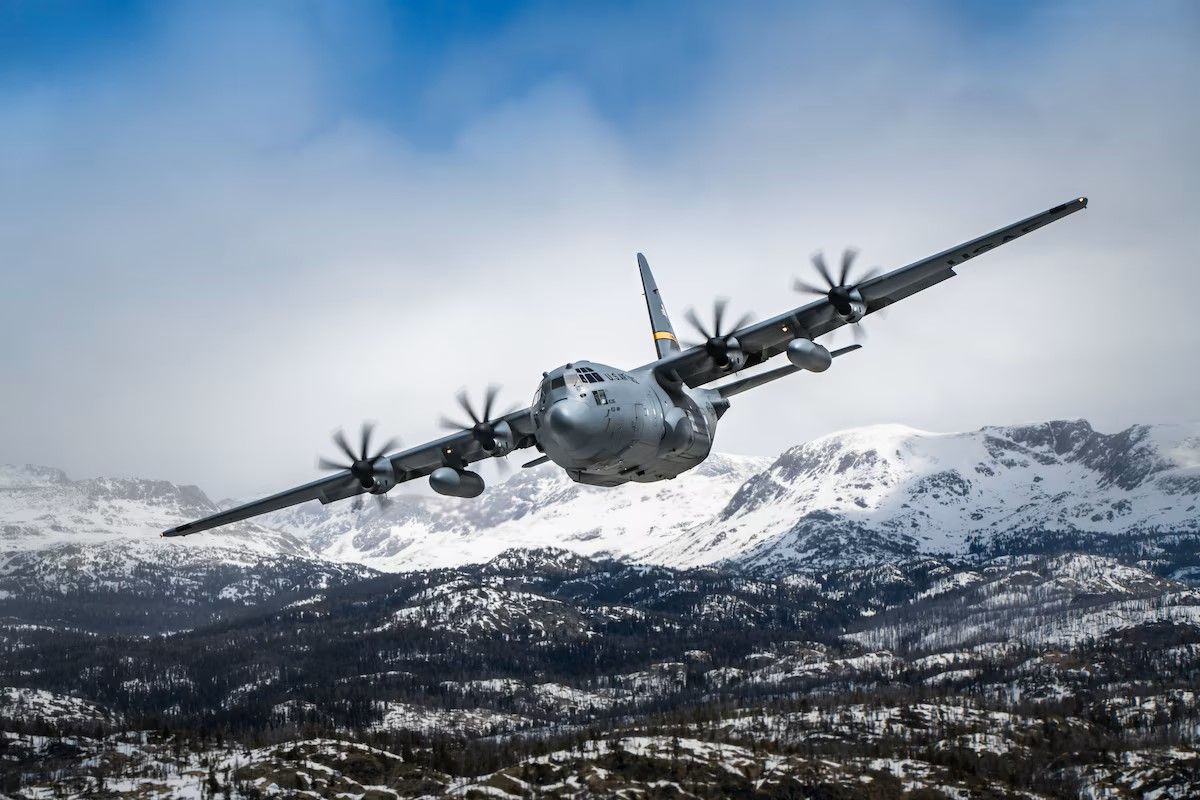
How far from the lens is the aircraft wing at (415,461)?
56.8m

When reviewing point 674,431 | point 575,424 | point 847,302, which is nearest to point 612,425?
point 575,424

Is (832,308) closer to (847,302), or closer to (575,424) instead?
(847,302)

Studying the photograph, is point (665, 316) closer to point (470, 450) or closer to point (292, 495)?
point (470, 450)

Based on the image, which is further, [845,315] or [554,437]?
[845,315]

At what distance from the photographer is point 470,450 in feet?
189

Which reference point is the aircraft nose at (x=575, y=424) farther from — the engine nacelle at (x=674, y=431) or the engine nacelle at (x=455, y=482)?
the engine nacelle at (x=455, y=482)

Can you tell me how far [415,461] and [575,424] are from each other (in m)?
15.8

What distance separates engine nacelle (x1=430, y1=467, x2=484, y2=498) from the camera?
2130 inches

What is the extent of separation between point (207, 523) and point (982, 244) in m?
40.8

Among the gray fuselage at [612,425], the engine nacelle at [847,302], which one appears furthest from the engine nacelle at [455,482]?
the engine nacelle at [847,302]

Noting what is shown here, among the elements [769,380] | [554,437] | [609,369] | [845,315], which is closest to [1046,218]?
[845,315]

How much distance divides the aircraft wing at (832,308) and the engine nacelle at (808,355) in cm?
250

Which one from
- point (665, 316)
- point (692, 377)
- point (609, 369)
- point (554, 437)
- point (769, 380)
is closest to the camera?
point (554, 437)

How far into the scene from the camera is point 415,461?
57531 millimetres
